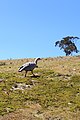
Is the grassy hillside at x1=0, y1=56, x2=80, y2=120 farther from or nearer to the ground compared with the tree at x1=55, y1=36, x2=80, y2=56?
nearer to the ground

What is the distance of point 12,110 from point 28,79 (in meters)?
5.62

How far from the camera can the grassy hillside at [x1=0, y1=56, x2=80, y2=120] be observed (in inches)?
685

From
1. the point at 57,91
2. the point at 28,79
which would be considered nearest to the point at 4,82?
the point at 28,79

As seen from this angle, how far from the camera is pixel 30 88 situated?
21391 millimetres

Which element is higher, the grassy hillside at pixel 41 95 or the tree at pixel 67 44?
the tree at pixel 67 44

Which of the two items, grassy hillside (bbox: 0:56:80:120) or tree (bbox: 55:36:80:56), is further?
tree (bbox: 55:36:80:56)

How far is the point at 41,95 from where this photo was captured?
20031mm

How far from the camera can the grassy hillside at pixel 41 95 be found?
1741cm

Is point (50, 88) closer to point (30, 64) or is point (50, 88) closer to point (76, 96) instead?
point (76, 96)

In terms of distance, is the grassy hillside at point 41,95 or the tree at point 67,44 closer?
the grassy hillside at point 41,95

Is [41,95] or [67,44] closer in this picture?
[41,95]

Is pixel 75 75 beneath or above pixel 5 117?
above

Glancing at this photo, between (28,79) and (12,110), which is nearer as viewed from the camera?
(12,110)

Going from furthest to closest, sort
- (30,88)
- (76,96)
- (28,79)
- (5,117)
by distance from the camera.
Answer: (28,79), (30,88), (76,96), (5,117)
